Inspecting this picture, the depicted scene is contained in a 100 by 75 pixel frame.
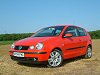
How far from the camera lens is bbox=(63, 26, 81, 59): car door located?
35.0ft

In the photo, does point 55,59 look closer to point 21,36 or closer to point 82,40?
point 82,40

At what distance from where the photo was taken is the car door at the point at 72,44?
10654mm

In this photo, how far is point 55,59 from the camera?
10.1 m

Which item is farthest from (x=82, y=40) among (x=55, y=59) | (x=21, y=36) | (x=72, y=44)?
(x=21, y=36)

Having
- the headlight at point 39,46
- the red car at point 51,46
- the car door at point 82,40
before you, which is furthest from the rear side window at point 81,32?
the headlight at point 39,46


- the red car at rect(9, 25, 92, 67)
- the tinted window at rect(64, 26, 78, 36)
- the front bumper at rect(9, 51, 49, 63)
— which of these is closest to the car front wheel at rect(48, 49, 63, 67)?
the red car at rect(9, 25, 92, 67)

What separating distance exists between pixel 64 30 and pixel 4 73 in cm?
341

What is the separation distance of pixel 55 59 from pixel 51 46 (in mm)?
621

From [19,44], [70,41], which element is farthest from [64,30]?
[19,44]

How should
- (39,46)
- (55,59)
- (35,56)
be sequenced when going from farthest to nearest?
(55,59)
(39,46)
(35,56)

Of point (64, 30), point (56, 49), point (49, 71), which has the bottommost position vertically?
point (49, 71)

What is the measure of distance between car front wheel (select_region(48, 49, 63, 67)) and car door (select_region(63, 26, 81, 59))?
45cm

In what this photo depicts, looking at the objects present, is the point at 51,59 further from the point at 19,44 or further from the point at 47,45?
the point at 19,44

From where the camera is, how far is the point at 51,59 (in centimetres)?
993
